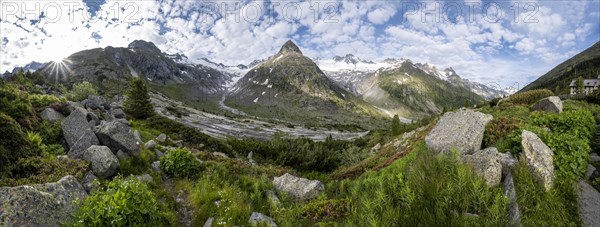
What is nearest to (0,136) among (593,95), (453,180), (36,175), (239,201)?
(36,175)

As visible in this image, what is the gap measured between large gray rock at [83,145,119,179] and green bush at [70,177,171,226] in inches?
180

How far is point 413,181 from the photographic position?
8.64 meters

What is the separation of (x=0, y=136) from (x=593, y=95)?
42.5 metres

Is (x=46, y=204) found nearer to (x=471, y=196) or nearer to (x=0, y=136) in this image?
(x=0, y=136)

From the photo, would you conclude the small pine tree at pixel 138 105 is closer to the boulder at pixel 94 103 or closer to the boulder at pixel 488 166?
the boulder at pixel 94 103

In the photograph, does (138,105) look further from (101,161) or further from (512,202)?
(512,202)

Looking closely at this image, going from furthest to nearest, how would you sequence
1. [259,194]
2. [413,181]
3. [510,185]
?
[259,194] → [413,181] → [510,185]

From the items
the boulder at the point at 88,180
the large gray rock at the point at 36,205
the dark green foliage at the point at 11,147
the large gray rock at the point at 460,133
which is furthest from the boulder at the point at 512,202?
the dark green foliage at the point at 11,147

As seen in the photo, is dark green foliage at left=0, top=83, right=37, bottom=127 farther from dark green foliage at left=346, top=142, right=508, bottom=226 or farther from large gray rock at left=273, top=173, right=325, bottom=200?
dark green foliage at left=346, top=142, right=508, bottom=226

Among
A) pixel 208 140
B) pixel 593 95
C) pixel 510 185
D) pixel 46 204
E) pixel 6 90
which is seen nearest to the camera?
pixel 46 204

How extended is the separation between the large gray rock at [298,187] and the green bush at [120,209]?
5.88m

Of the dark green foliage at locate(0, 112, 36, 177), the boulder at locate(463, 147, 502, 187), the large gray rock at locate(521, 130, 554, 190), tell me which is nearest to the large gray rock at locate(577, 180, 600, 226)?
the large gray rock at locate(521, 130, 554, 190)

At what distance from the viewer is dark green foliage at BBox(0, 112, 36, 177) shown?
942 centimetres

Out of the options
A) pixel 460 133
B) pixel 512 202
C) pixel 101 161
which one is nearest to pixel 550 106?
pixel 460 133
